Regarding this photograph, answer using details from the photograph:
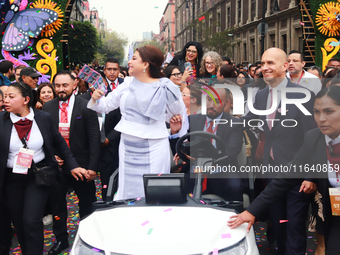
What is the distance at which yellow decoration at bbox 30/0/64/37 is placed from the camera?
10.4 metres

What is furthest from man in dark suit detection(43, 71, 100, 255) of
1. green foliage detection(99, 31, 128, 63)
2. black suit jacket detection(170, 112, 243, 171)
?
green foliage detection(99, 31, 128, 63)

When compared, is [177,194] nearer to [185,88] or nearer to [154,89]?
[154,89]

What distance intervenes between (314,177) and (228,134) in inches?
45.3

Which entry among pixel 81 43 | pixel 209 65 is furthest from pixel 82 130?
pixel 81 43

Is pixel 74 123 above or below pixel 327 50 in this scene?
below

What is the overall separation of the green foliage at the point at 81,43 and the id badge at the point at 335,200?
114ft

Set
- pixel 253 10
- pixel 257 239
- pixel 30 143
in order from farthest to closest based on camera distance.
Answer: pixel 253 10 < pixel 257 239 < pixel 30 143

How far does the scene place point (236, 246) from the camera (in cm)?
246

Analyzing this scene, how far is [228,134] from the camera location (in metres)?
4.21

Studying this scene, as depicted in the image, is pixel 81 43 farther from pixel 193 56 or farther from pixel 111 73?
pixel 193 56

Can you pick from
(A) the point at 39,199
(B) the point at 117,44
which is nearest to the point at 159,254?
(A) the point at 39,199

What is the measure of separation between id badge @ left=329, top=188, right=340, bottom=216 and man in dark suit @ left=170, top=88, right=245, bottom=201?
4.18 ft

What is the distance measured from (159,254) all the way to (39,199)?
205 centimetres

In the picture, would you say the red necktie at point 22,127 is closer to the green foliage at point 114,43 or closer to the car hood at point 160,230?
the car hood at point 160,230
